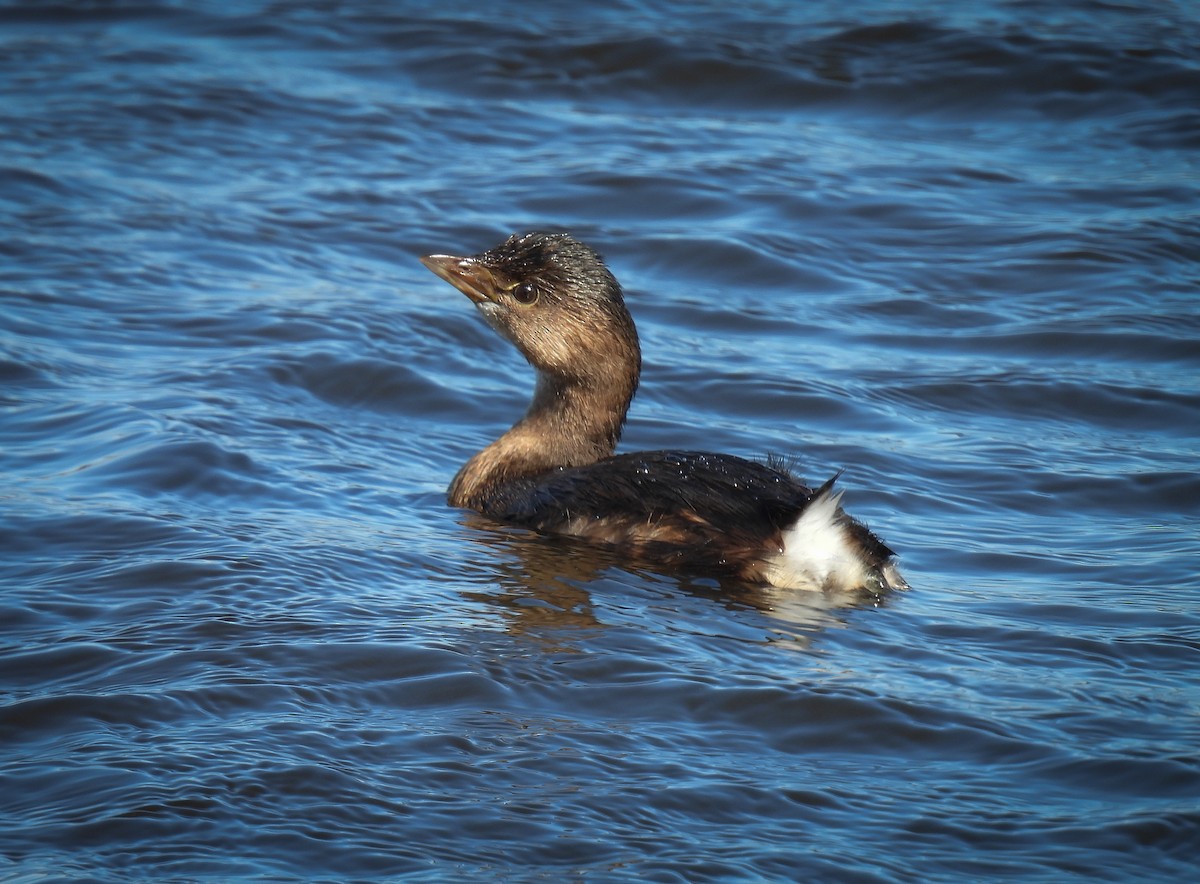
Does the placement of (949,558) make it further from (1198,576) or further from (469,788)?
(469,788)

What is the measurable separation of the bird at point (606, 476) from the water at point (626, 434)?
0.17m

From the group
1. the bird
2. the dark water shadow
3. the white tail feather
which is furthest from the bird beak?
the white tail feather

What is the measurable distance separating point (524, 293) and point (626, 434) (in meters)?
1.11

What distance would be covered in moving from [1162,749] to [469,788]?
1902mm

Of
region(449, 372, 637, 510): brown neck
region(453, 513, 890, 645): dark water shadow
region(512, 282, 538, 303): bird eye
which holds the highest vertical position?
region(512, 282, 538, 303): bird eye

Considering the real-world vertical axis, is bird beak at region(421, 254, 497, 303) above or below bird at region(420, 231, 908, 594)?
above

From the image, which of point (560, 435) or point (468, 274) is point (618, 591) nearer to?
point (560, 435)

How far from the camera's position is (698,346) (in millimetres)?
8859

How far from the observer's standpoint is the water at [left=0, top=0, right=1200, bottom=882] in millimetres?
4051

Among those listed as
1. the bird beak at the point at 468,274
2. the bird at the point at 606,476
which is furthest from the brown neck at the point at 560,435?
the bird beak at the point at 468,274

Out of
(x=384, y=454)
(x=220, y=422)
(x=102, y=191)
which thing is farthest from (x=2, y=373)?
(x=102, y=191)

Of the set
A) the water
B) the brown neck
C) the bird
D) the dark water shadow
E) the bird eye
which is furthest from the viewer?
the bird eye

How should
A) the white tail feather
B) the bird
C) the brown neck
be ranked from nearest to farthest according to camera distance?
1. the white tail feather
2. the bird
3. the brown neck

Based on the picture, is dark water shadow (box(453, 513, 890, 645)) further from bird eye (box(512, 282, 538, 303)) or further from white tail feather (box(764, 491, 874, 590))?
bird eye (box(512, 282, 538, 303))
